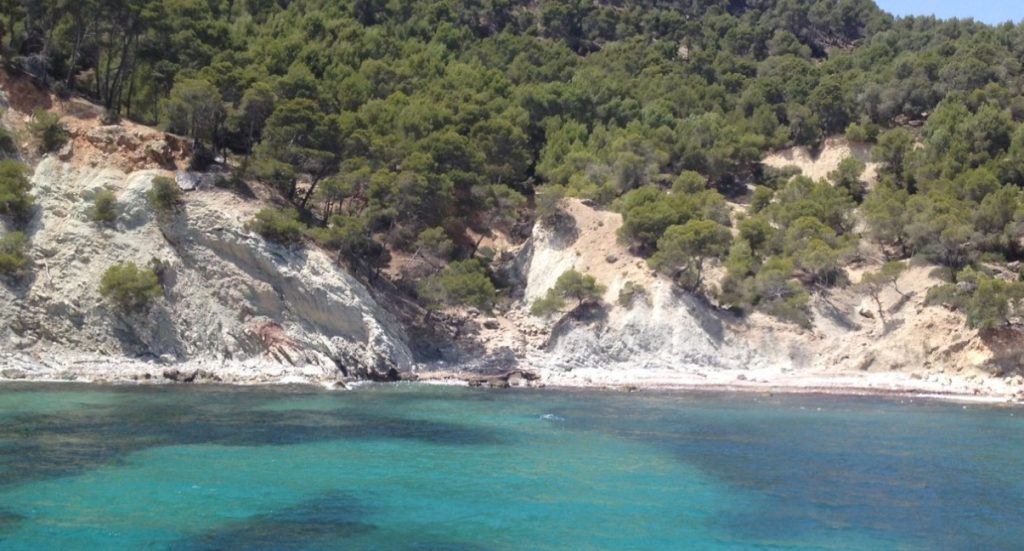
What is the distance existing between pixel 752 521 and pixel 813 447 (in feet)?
30.0

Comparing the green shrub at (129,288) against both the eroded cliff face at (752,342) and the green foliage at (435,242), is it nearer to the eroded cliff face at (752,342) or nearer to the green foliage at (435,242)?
the green foliage at (435,242)

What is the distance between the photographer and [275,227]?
40031 millimetres

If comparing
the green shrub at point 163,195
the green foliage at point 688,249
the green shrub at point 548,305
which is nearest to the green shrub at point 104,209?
the green shrub at point 163,195

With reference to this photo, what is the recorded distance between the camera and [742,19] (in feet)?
342

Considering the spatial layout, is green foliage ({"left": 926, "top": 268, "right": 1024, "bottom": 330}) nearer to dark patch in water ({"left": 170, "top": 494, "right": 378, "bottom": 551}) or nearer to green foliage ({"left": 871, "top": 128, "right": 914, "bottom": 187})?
green foliage ({"left": 871, "top": 128, "right": 914, "bottom": 187})

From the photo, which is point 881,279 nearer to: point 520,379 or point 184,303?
point 520,379

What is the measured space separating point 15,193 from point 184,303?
26.7 feet

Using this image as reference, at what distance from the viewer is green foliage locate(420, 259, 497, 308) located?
44.0 metres

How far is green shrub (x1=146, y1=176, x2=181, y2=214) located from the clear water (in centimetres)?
988

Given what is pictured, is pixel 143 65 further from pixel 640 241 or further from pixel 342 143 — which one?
pixel 640 241

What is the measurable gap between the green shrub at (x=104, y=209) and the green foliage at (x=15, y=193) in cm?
247

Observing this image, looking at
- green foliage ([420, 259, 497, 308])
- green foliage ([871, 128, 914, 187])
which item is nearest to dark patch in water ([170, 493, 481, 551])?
green foliage ([420, 259, 497, 308])

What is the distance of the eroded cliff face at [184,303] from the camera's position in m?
35.5

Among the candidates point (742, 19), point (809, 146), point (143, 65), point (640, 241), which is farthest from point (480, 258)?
point (742, 19)
